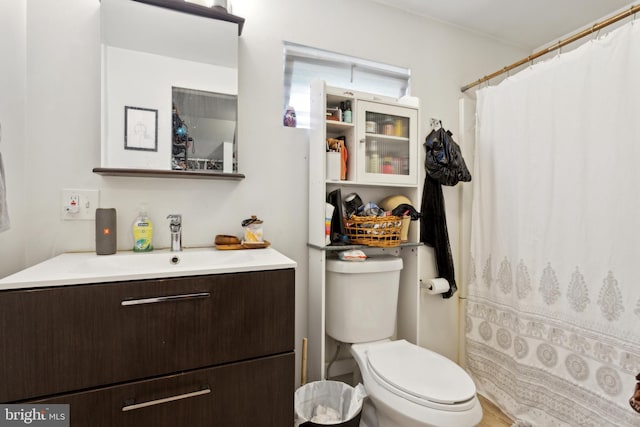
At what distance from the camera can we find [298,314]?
165 cm

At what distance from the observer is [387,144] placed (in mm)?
1685

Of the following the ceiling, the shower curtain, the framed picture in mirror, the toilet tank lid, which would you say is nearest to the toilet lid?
the toilet tank lid

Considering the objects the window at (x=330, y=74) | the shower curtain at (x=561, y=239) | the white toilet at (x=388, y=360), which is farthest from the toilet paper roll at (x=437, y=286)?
the window at (x=330, y=74)

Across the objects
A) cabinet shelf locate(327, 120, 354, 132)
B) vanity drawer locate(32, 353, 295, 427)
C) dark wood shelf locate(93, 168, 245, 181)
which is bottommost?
vanity drawer locate(32, 353, 295, 427)

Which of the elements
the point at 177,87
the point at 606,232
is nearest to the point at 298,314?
the point at 177,87

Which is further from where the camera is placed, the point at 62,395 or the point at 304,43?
the point at 304,43

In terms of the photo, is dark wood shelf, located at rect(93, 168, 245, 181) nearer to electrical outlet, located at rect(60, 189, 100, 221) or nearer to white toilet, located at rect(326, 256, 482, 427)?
electrical outlet, located at rect(60, 189, 100, 221)

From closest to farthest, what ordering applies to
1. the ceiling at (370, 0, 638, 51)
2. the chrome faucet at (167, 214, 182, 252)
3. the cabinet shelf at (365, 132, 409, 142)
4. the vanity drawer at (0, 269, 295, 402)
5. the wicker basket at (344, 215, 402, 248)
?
1. the vanity drawer at (0, 269, 295, 402)
2. the chrome faucet at (167, 214, 182, 252)
3. the wicker basket at (344, 215, 402, 248)
4. the cabinet shelf at (365, 132, 409, 142)
5. the ceiling at (370, 0, 638, 51)

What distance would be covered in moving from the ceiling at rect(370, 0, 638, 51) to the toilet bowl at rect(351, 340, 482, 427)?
1.93 m

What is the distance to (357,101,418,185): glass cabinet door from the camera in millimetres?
1580

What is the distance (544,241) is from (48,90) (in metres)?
2.34

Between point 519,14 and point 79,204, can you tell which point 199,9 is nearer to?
point 79,204

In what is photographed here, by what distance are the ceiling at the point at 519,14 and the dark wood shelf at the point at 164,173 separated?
137 cm

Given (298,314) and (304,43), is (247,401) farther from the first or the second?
(304,43)
